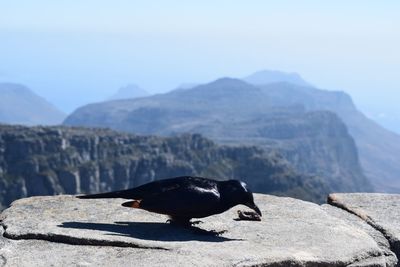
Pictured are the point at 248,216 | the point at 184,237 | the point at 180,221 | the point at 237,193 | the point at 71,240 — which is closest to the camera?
the point at 71,240

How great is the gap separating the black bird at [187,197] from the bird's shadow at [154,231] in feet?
0.58

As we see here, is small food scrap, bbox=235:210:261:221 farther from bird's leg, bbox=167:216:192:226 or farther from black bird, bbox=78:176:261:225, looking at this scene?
bird's leg, bbox=167:216:192:226

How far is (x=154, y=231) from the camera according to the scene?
8.36 metres

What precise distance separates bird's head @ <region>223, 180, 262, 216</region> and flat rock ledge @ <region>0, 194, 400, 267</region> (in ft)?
1.48

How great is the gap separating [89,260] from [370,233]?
4.13 metres

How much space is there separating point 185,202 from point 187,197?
0.07 metres

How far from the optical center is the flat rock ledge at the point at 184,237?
7.25 m

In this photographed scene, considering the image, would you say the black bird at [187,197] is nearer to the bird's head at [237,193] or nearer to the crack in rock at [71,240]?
the bird's head at [237,193]

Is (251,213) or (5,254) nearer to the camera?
(5,254)

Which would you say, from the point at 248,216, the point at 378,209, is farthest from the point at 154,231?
the point at 378,209

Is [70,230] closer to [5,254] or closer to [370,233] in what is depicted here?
[5,254]

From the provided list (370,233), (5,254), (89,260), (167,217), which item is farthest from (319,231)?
(5,254)

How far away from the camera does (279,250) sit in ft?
25.1

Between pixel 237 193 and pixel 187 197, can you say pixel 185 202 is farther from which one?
pixel 237 193
